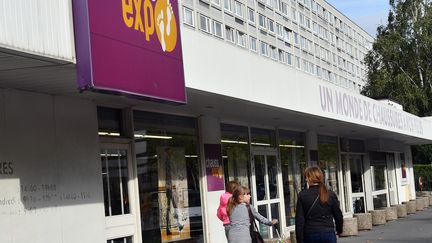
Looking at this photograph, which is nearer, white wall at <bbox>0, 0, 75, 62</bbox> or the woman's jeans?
white wall at <bbox>0, 0, 75, 62</bbox>

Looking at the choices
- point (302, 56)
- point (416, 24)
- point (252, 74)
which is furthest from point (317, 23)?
point (252, 74)

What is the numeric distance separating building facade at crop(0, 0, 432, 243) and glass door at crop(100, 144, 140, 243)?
16 mm

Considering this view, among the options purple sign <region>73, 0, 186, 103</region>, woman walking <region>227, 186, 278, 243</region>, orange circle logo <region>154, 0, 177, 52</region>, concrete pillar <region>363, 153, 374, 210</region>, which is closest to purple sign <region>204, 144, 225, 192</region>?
woman walking <region>227, 186, 278, 243</region>

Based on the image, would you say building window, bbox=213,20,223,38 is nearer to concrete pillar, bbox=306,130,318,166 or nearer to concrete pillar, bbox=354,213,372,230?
concrete pillar, bbox=306,130,318,166

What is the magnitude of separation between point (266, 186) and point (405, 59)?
3544cm

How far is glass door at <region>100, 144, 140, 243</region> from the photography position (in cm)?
876

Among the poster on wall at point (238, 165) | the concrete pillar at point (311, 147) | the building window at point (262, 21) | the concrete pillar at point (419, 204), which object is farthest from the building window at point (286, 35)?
the poster on wall at point (238, 165)

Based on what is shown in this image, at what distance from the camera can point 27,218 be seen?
7012 mm

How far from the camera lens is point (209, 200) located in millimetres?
11703

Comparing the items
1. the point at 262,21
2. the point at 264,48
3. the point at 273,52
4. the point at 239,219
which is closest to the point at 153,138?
the point at 239,219


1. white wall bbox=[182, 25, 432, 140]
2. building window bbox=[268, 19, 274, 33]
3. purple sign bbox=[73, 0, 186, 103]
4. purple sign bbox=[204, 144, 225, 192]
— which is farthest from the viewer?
building window bbox=[268, 19, 274, 33]

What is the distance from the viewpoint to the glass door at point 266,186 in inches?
555

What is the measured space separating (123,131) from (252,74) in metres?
2.42

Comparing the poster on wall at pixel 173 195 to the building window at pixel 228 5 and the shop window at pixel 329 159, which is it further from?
the building window at pixel 228 5
